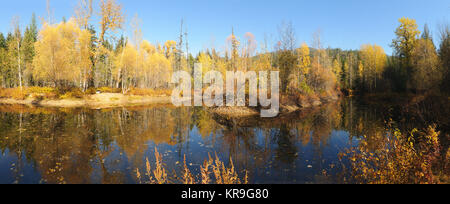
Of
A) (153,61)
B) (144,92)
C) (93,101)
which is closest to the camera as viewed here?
(93,101)

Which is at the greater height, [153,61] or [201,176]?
[153,61]

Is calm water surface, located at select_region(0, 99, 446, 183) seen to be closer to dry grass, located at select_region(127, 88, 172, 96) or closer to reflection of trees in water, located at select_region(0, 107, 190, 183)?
reflection of trees in water, located at select_region(0, 107, 190, 183)

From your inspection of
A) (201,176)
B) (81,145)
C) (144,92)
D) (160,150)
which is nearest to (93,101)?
(144,92)

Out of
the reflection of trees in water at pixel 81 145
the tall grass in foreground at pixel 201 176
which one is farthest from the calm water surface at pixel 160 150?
the tall grass in foreground at pixel 201 176

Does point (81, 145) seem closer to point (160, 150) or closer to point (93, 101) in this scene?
point (160, 150)

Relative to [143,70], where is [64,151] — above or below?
below

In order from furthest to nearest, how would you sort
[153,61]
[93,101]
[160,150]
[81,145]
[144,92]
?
[153,61] < [144,92] < [93,101] < [81,145] < [160,150]

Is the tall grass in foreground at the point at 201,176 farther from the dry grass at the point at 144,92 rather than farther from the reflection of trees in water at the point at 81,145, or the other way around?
the dry grass at the point at 144,92

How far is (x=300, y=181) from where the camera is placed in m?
5.91

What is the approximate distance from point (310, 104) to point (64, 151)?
1096 inches

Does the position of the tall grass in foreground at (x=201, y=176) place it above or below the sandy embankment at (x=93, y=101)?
below

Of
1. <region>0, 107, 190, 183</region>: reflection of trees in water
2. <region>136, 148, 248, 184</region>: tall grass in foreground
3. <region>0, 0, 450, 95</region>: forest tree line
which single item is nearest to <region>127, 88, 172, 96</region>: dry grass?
<region>0, 0, 450, 95</region>: forest tree line
